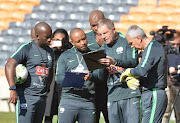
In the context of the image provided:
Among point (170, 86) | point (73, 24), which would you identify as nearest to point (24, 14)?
point (73, 24)

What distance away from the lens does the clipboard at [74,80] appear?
5.11 meters

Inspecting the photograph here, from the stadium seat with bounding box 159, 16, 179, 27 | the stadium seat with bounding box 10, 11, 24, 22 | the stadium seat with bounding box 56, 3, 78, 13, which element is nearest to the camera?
the stadium seat with bounding box 159, 16, 179, 27

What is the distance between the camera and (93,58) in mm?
4945

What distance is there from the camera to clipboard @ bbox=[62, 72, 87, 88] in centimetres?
511

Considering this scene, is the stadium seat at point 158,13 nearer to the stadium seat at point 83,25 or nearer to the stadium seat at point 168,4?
the stadium seat at point 168,4

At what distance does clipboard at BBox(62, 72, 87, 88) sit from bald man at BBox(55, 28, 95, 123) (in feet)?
0.45

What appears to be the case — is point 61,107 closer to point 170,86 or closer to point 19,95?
point 19,95

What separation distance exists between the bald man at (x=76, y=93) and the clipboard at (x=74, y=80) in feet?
0.45

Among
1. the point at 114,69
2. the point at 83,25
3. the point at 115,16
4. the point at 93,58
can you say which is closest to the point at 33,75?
the point at 93,58

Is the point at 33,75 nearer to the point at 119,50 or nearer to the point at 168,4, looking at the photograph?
the point at 119,50

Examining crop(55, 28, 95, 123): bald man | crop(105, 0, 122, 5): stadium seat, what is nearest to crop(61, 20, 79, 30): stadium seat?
crop(105, 0, 122, 5): stadium seat

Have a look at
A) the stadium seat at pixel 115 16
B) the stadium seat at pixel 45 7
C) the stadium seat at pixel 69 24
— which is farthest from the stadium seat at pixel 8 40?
the stadium seat at pixel 115 16

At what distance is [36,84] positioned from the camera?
5.38 metres

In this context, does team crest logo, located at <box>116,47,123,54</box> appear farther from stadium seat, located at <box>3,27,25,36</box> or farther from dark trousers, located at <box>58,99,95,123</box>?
stadium seat, located at <box>3,27,25,36</box>
